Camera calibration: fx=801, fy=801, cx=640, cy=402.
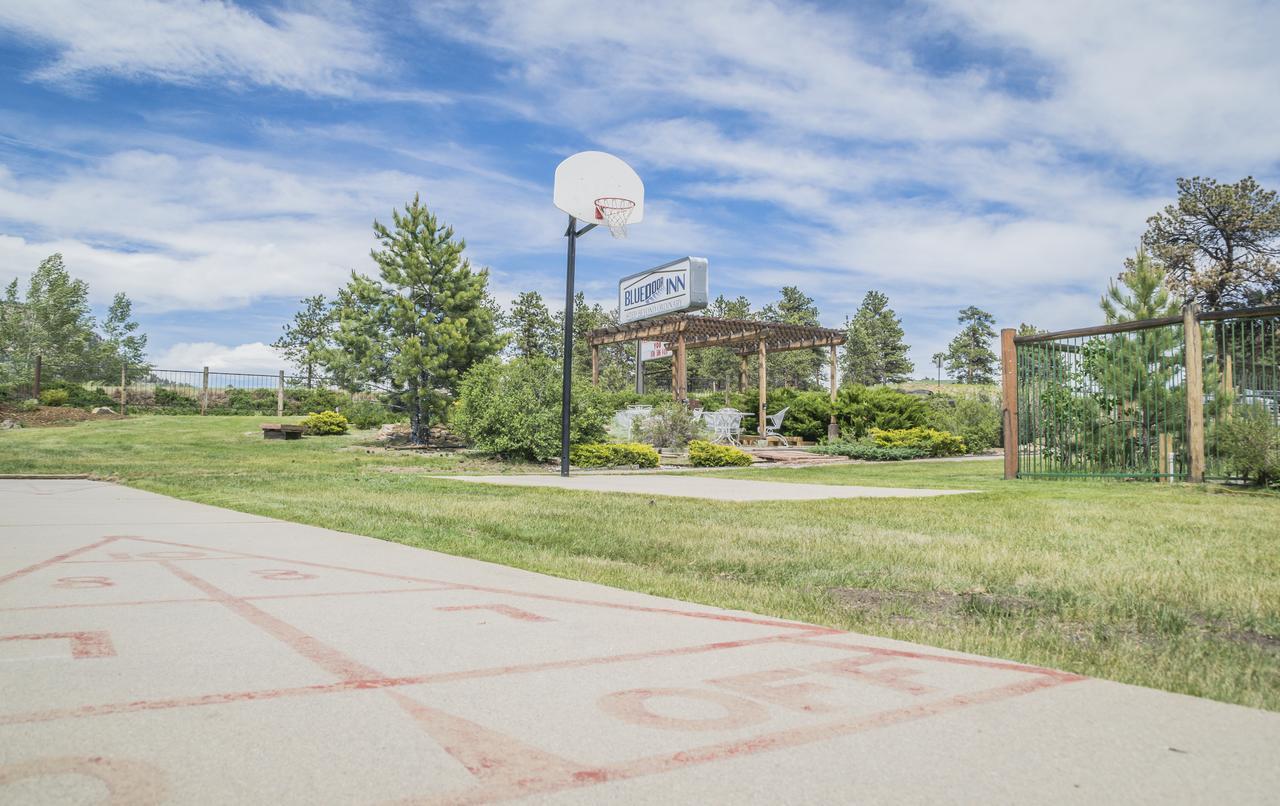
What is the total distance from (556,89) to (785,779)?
55.4 feet

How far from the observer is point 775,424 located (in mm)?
27750

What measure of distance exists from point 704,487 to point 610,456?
18.9ft

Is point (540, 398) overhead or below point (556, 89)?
below

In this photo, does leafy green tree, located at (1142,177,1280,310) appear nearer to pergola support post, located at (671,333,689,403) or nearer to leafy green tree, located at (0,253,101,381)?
pergola support post, located at (671,333,689,403)

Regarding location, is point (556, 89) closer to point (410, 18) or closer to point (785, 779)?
point (410, 18)

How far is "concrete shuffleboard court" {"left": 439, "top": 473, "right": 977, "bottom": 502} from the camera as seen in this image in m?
11.3

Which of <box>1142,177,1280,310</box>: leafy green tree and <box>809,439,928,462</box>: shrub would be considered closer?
<box>809,439,928,462</box>: shrub

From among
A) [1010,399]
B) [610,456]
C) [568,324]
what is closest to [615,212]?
[568,324]

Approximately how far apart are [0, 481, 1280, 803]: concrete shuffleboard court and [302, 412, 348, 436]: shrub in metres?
23.8

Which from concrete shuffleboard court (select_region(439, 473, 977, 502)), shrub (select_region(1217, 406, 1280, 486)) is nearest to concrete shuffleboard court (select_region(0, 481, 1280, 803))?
concrete shuffleboard court (select_region(439, 473, 977, 502))

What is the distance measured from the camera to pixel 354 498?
1066 centimetres

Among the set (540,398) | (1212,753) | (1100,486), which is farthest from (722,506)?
(540,398)

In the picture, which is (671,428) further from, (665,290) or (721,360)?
(721,360)

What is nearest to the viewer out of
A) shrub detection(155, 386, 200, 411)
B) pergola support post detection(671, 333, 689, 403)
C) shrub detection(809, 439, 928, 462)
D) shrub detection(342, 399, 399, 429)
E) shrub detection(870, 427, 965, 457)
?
shrub detection(809, 439, 928, 462)
